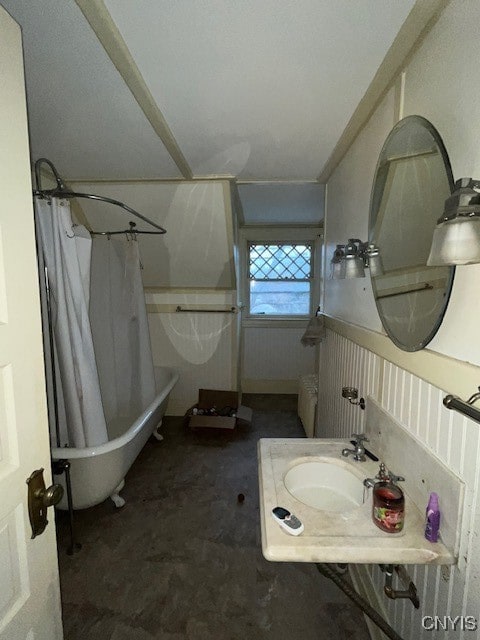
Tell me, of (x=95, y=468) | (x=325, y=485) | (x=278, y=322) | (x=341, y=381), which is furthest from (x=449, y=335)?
(x=278, y=322)

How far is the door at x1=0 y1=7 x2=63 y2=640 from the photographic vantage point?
2.28 ft

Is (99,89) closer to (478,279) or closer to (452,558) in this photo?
(478,279)

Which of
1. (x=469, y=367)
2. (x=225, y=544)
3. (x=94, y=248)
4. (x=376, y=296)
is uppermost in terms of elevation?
(x=94, y=248)

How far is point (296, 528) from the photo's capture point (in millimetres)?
932

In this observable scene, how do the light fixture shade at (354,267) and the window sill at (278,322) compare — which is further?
the window sill at (278,322)

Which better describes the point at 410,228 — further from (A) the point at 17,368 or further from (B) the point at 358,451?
(A) the point at 17,368

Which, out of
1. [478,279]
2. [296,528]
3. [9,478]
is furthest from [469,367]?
[9,478]

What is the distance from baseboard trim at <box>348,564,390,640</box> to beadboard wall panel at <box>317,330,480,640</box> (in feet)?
0.15

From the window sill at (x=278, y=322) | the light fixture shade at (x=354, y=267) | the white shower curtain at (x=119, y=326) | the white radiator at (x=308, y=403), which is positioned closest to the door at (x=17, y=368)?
the light fixture shade at (x=354, y=267)

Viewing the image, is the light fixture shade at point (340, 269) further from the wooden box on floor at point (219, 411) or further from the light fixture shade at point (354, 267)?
the wooden box on floor at point (219, 411)

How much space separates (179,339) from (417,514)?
9.51 ft

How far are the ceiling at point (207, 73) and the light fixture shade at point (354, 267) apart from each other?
0.70 meters

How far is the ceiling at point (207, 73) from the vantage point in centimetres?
96

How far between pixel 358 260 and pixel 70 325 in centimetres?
152
